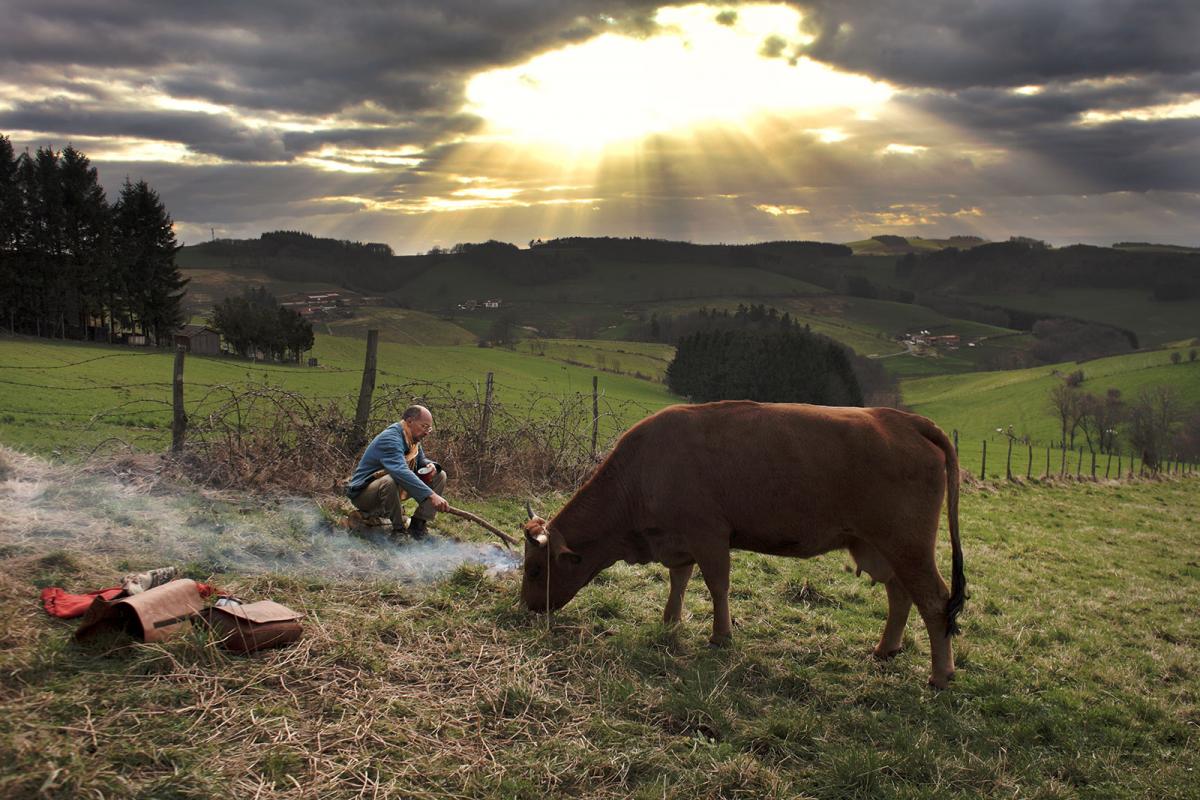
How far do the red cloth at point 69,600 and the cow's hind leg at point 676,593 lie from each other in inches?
170

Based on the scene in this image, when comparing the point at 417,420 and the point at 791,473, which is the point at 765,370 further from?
the point at 791,473

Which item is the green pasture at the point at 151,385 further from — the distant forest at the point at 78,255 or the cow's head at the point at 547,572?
the distant forest at the point at 78,255

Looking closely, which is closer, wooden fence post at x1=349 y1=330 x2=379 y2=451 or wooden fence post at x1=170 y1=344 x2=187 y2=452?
wooden fence post at x1=170 y1=344 x2=187 y2=452

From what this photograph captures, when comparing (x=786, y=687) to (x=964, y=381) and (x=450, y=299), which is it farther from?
(x=450, y=299)

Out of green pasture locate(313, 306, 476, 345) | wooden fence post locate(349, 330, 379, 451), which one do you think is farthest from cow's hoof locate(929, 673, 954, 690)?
green pasture locate(313, 306, 476, 345)

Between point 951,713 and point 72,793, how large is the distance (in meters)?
6.13

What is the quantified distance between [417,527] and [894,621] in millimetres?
5799

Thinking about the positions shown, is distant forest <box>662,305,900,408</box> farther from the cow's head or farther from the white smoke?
the cow's head

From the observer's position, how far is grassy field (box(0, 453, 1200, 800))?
187 inches

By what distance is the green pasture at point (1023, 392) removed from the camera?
7612cm

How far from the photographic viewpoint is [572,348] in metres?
98.4

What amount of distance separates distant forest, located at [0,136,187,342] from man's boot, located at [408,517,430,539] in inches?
2360

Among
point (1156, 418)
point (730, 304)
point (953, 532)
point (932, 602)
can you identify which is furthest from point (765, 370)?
point (730, 304)

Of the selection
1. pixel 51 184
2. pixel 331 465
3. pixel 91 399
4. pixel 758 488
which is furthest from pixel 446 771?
pixel 51 184
